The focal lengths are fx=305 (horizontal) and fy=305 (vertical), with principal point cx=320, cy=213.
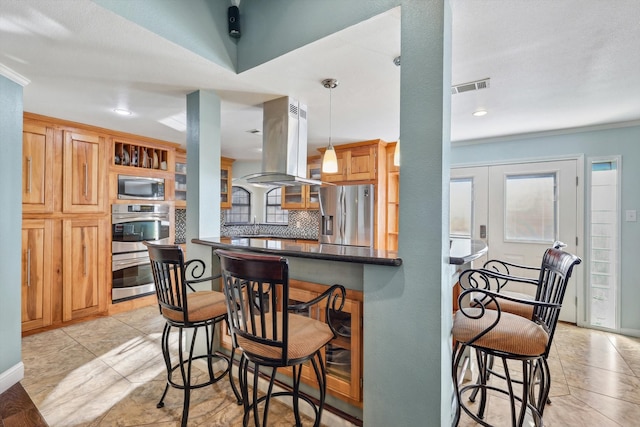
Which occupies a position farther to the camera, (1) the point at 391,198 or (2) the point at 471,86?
(1) the point at 391,198

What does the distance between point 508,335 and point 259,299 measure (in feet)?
3.90

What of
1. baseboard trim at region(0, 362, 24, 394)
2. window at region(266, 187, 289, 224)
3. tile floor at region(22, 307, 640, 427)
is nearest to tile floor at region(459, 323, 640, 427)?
tile floor at region(22, 307, 640, 427)

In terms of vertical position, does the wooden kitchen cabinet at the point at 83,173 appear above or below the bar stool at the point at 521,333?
above

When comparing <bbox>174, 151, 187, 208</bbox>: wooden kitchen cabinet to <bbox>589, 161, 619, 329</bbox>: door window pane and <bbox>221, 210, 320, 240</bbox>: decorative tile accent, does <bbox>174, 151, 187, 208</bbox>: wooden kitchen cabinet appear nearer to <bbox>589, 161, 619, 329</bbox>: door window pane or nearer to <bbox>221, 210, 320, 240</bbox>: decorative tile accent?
<bbox>221, 210, 320, 240</bbox>: decorative tile accent

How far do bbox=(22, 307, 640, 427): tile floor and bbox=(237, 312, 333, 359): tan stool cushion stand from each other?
26.0 inches

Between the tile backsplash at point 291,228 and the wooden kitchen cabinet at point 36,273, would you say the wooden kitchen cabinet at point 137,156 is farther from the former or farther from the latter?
the tile backsplash at point 291,228

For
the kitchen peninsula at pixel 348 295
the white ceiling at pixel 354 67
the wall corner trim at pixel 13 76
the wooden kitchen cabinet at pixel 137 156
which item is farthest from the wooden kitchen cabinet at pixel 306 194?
the wall corner trim at pixel 13 76

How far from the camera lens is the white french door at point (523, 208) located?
12.0ft

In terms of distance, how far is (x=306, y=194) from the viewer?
5250 mm

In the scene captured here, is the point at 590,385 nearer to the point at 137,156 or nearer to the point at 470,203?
the point at 470,203

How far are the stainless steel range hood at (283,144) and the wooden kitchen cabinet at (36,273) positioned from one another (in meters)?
2.33

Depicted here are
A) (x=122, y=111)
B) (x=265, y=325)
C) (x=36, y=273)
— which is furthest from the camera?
(x=36, y=273)

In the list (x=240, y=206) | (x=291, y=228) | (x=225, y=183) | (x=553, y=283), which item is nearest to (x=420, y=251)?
(x=553, y=283)

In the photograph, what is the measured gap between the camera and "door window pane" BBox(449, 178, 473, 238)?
430 centimetres
